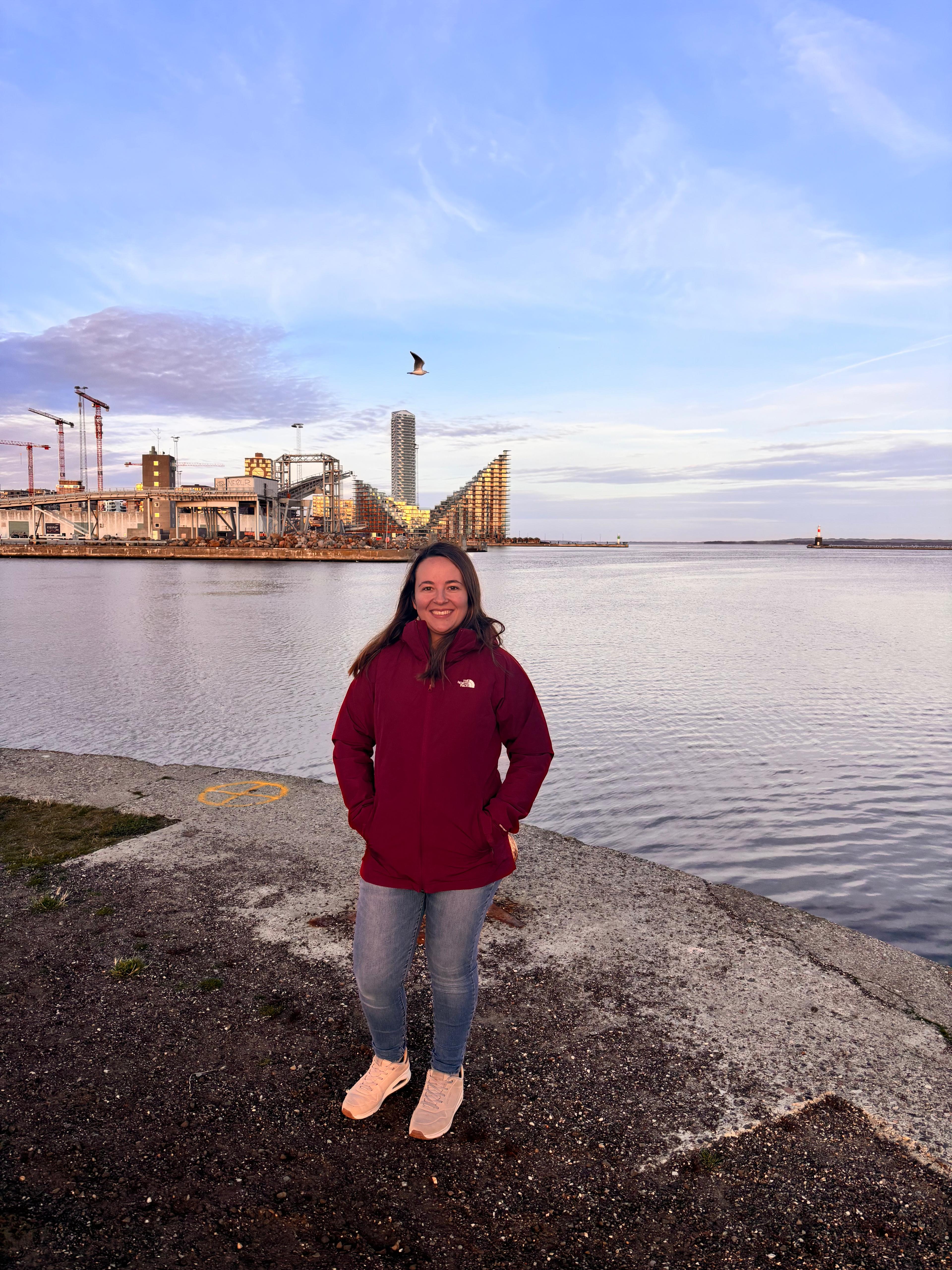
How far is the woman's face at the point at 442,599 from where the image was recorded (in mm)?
3285

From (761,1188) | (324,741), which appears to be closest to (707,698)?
(324,741)

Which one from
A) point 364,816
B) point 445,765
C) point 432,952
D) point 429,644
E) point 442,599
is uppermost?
point 442,599

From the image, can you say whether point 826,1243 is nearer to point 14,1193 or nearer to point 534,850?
point 14,1193

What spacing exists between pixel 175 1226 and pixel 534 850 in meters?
4.30

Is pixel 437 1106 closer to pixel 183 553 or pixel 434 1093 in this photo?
pixel 434 1093

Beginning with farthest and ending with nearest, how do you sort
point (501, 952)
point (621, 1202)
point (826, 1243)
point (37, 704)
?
1. point (37, 704)
2. point (501, 952)
3. point (621, 1202)
4. point (826, 1243)

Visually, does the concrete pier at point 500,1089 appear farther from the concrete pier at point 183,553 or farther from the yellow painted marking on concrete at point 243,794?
the concrete pier at point 183,553

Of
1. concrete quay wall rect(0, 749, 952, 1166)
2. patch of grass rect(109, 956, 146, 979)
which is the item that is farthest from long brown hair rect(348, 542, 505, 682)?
patch of grass rect(109, 956, 146, 979)

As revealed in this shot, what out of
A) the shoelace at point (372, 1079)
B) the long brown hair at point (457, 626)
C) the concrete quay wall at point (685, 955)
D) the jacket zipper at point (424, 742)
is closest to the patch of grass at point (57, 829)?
the concrete quay wall at point (685, 955)

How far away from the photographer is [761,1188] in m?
3.04

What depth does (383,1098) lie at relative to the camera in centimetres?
343

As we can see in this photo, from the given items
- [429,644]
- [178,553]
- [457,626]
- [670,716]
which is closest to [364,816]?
[429,644]

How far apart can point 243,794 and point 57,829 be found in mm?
1841

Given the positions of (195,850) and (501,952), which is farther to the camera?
(195,850)
